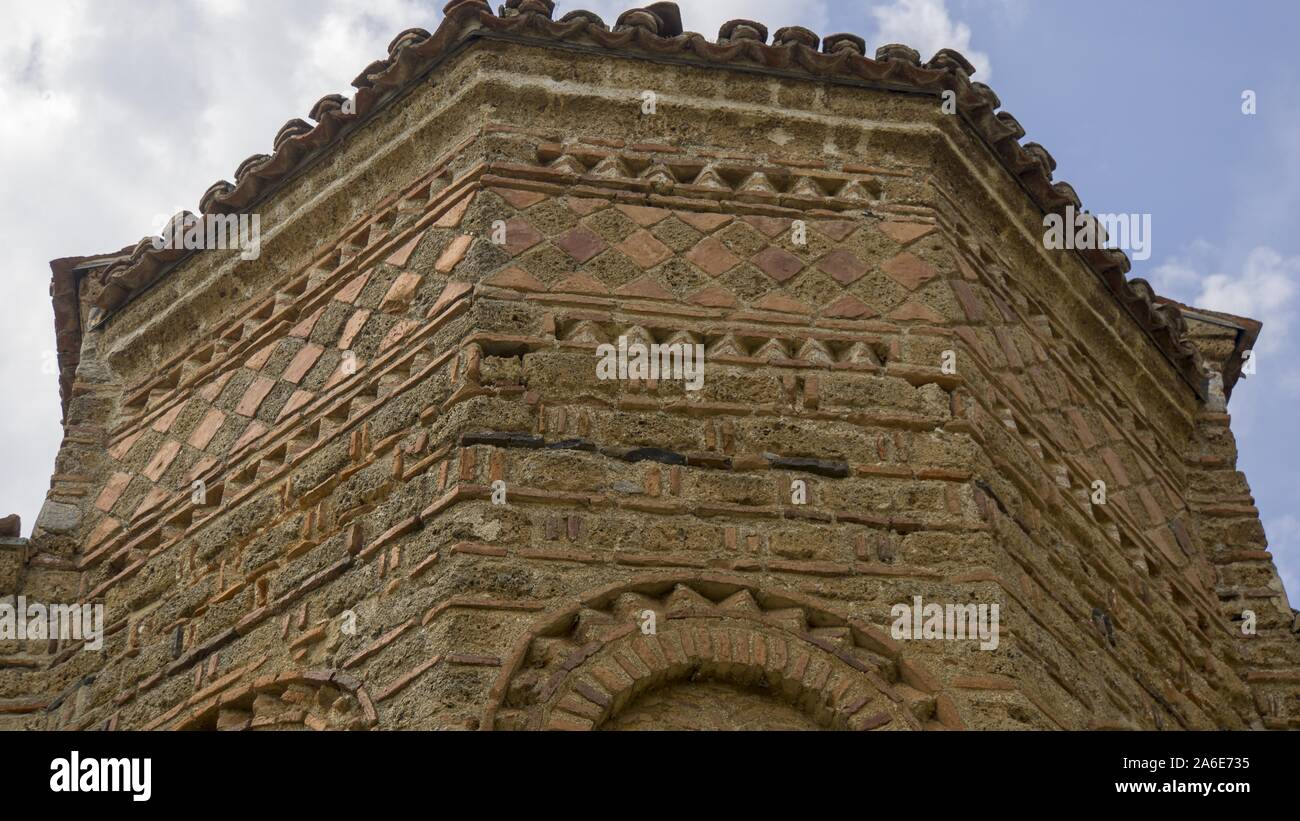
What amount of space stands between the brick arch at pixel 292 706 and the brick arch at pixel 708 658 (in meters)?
0.48

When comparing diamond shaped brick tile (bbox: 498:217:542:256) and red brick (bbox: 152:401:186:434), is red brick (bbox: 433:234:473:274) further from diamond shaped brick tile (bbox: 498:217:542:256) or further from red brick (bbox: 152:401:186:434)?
red brick (bbox: 152:401:186:434)

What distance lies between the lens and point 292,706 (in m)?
5.39

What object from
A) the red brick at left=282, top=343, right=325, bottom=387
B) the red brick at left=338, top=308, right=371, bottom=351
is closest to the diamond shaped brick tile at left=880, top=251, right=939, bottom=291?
the red brick at left=338, top=308, right=371, bottom=351

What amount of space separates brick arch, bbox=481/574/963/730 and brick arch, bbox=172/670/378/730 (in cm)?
48

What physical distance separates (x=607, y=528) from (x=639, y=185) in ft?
5.46

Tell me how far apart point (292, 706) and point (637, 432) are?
1282mm

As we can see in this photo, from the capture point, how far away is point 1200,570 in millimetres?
7422

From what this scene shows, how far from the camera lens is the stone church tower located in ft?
17.1

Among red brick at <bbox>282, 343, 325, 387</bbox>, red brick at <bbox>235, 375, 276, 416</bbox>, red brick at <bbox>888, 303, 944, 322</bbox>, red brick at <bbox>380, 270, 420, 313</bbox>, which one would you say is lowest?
red brick at <bbox>235, 375, 276, 416</bbox>

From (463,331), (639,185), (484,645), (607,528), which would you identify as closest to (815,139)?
(639,185)

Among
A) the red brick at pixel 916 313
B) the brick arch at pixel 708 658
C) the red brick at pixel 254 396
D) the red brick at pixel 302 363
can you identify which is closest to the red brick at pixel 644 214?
the red brick at pixel 916 313

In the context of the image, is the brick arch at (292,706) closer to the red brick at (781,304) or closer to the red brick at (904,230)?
the red brick at (781,304)

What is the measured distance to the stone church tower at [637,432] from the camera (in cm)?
523
